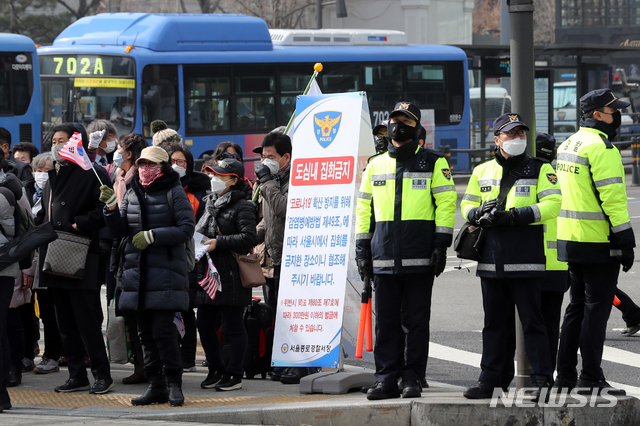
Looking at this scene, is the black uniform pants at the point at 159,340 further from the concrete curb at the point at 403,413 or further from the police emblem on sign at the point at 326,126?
the police emblem on sign at the point at 326,126

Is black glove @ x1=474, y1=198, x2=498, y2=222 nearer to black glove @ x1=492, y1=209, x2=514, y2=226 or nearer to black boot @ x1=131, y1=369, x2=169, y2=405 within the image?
black glove @ x1=492, y1=209, x2=514, y2=226

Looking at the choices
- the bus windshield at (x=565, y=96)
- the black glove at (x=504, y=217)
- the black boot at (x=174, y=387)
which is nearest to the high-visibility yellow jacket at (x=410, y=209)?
the black glove at (x=504, y=217)

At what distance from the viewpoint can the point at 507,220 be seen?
5.71m

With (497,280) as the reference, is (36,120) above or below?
above

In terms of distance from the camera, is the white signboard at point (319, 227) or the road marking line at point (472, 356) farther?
the road marking line at point (472, 356)

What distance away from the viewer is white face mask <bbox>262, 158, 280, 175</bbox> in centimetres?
740

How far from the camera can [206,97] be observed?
20875 mm

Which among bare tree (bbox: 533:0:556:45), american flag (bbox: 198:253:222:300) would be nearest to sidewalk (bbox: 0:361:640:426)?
american flag (bbox: 198:253:222:300)

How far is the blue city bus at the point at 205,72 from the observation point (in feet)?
65.2

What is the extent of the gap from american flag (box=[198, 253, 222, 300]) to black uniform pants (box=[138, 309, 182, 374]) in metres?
0.40

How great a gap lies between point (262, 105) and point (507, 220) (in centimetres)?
1631

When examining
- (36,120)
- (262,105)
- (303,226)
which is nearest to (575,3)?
(262,105)

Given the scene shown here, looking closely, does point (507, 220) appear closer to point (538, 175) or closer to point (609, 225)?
point (538, 175)

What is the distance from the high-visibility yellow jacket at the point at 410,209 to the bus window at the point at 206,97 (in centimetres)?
1491
